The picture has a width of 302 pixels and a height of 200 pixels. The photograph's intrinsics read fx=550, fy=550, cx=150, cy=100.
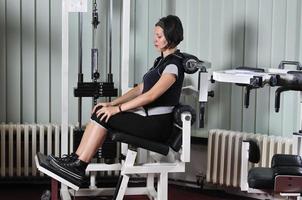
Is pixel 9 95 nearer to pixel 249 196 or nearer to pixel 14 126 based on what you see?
pixel 14 126

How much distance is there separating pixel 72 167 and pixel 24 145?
870 mm

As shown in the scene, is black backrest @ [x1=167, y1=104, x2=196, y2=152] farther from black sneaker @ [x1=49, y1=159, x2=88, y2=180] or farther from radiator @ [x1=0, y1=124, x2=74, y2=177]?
radiator @ [x1=0, y1=124, x2=74, y2=177]

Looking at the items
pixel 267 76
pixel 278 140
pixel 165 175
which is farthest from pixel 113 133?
pixel 278 140

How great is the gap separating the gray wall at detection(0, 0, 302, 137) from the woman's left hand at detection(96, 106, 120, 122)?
0.98m

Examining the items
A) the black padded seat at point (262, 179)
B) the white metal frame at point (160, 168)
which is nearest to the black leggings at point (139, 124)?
the white metal frame at point (160, 168)

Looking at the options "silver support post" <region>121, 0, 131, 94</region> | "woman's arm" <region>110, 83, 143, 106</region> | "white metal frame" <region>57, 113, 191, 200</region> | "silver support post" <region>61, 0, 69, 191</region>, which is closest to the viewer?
"white metal frame" <region>57, 113, 191, 200</region>

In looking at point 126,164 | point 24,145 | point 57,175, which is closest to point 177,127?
point 126,164

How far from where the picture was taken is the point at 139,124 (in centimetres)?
316

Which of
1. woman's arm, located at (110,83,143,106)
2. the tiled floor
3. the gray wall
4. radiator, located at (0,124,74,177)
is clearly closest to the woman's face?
woman's arm, located at (110,83,143,106)

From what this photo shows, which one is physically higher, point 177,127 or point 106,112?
point 106,112

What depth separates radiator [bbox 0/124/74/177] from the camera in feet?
12.7

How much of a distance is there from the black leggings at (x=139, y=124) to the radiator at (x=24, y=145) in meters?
0.82

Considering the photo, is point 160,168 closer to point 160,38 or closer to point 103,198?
point 103,198

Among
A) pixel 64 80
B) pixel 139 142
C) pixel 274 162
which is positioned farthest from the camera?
pixel 64 80
